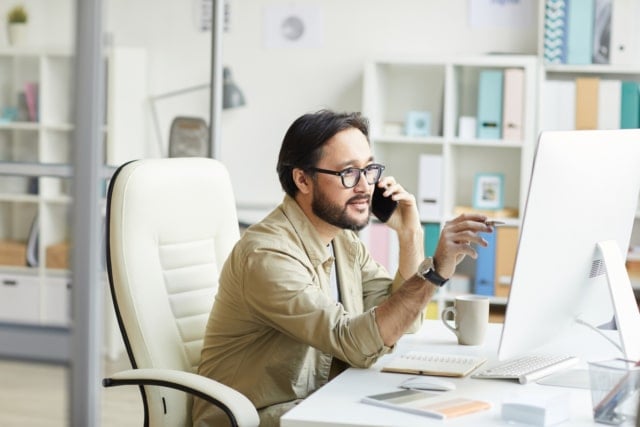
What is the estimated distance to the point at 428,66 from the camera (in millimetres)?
4746

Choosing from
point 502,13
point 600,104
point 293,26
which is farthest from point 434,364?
point 293,26

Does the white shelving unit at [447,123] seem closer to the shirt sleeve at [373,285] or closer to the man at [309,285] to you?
the shirt sleeve at [373,285]

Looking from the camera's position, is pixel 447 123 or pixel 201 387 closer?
pixel 201 387

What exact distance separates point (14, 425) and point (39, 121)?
1.82 metres

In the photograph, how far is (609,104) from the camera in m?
4.28

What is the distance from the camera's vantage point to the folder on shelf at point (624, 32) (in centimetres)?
421

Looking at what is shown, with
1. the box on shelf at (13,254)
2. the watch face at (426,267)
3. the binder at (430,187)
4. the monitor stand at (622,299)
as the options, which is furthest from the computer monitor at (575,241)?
the box on shelf at (13,254)

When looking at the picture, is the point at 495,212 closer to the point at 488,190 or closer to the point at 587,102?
the point at 488,190

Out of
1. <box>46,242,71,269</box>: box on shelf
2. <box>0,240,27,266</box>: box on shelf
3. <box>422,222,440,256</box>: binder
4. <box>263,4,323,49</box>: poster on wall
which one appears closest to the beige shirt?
<box>422,222,440,256</box>: binder

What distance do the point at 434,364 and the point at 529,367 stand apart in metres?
0.18

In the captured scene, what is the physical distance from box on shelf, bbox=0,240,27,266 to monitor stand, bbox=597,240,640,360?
13.2 ft

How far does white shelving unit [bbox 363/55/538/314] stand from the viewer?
14.4 feet

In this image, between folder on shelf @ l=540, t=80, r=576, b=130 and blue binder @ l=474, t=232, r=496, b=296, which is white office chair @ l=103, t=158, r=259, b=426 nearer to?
blue binder @ l=474, t=232, r=496, b=296

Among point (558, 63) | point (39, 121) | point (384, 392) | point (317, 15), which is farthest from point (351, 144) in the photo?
point (39, 121)
